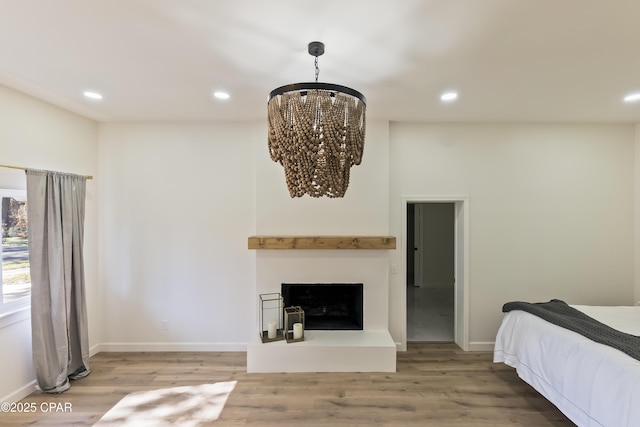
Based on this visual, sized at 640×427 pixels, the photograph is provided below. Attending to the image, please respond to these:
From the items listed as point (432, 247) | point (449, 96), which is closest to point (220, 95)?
point (449, 96)

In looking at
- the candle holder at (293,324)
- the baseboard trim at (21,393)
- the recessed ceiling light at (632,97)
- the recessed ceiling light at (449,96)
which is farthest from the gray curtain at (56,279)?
the recessed ceiling light at (632,97)

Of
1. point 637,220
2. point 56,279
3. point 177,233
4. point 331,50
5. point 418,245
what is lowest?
point 418,245

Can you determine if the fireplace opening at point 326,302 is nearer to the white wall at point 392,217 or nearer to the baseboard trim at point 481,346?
the white wall at point 392,217

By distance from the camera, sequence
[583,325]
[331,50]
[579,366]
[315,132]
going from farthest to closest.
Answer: [583,325] < [579,366] < [331,50] < [315,132]

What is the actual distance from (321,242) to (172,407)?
2000 mm

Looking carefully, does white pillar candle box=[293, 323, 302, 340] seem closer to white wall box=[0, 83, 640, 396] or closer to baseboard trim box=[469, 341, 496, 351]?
white wall box=[0, 83, 640, 396]

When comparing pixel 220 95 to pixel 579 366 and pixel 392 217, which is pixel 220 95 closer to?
pixel 392 217

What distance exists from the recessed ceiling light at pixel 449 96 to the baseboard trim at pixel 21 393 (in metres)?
4.56

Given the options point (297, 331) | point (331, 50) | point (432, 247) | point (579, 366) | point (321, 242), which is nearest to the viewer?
point (331, 50)

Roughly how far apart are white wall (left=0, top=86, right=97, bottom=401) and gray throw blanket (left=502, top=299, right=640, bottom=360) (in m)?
4.63

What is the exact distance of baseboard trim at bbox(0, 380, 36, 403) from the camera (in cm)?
263

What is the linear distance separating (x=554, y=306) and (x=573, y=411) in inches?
44.9

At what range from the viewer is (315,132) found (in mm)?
1401

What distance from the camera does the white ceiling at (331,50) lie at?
1621 millimetres
